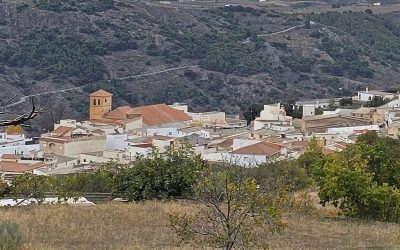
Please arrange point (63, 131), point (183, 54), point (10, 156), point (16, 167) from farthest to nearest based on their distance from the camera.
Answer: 1. point (183, 54)
2. point (63, 131)
3. point (10, 156)
4. point (16, 167)

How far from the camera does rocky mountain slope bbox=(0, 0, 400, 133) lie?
72.8m

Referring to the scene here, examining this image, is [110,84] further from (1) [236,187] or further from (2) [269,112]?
(1) [236,187]

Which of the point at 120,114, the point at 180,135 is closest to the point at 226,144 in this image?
the point at 180,135

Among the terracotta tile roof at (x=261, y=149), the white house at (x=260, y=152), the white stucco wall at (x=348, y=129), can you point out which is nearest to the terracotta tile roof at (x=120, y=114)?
the white stucco wall at (x=348, y=129)

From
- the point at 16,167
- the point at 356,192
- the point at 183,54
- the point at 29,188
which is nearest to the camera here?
the point at 356,192

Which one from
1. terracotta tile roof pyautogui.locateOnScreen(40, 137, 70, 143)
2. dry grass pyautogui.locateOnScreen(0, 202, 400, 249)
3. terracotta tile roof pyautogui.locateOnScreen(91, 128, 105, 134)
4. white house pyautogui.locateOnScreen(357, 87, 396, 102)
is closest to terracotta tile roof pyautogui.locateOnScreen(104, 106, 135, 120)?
terracotta tile roof pyautogui.locateOnScreen(91, 128, 105, 134)

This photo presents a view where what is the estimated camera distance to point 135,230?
478 inches

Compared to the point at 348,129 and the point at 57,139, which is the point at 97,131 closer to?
the point at 57,139

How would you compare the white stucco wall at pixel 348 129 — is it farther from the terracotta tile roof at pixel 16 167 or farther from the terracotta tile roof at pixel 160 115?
the terracotta tile roof at pixel 16 167

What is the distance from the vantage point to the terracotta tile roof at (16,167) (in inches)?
1399

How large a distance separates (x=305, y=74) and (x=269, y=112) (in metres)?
34.6

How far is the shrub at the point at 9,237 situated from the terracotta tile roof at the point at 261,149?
92.4ft

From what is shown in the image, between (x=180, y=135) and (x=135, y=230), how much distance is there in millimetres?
33935

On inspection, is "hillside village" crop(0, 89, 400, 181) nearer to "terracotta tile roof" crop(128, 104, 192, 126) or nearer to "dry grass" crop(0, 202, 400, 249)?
"terracotta tile roof" crop(128, 104, 192, 126)
